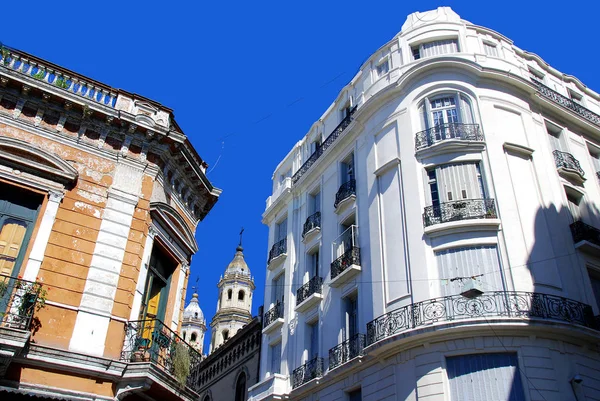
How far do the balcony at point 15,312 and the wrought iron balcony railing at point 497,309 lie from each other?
10.3 metres

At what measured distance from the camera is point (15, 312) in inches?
394

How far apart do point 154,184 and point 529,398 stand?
426 inches

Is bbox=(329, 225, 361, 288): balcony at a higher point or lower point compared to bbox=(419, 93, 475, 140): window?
lower

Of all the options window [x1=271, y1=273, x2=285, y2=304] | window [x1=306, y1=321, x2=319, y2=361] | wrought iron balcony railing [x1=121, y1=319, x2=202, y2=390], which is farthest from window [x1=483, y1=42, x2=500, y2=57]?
wrought iron balcony railing [x1=121, y1=319, x2=202, y2=390]

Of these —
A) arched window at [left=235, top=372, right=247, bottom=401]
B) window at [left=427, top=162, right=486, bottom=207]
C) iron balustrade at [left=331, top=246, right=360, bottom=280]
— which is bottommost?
arched window at [left=235, top=372, right=247, bottom=401]

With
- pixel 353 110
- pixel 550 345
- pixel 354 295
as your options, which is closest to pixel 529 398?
pixel 550 345

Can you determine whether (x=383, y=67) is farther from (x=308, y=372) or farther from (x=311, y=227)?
(x=308, y=372)

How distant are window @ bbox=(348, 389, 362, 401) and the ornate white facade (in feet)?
147

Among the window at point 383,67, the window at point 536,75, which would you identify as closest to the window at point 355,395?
the window at point 383,67

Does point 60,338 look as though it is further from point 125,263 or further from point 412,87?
point 412,87

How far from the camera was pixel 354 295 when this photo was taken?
20.3 metres

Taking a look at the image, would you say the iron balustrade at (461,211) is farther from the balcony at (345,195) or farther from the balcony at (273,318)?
the balcony at (273,318)

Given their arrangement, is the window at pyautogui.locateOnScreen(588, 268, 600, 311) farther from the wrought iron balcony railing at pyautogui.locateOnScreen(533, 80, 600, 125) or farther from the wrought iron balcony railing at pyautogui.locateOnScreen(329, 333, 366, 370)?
Result: the wrought iron balcony railing at pyautogui.locateOnScreen(329, 333, 366, 370)

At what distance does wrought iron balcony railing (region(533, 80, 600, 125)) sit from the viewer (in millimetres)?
22453
